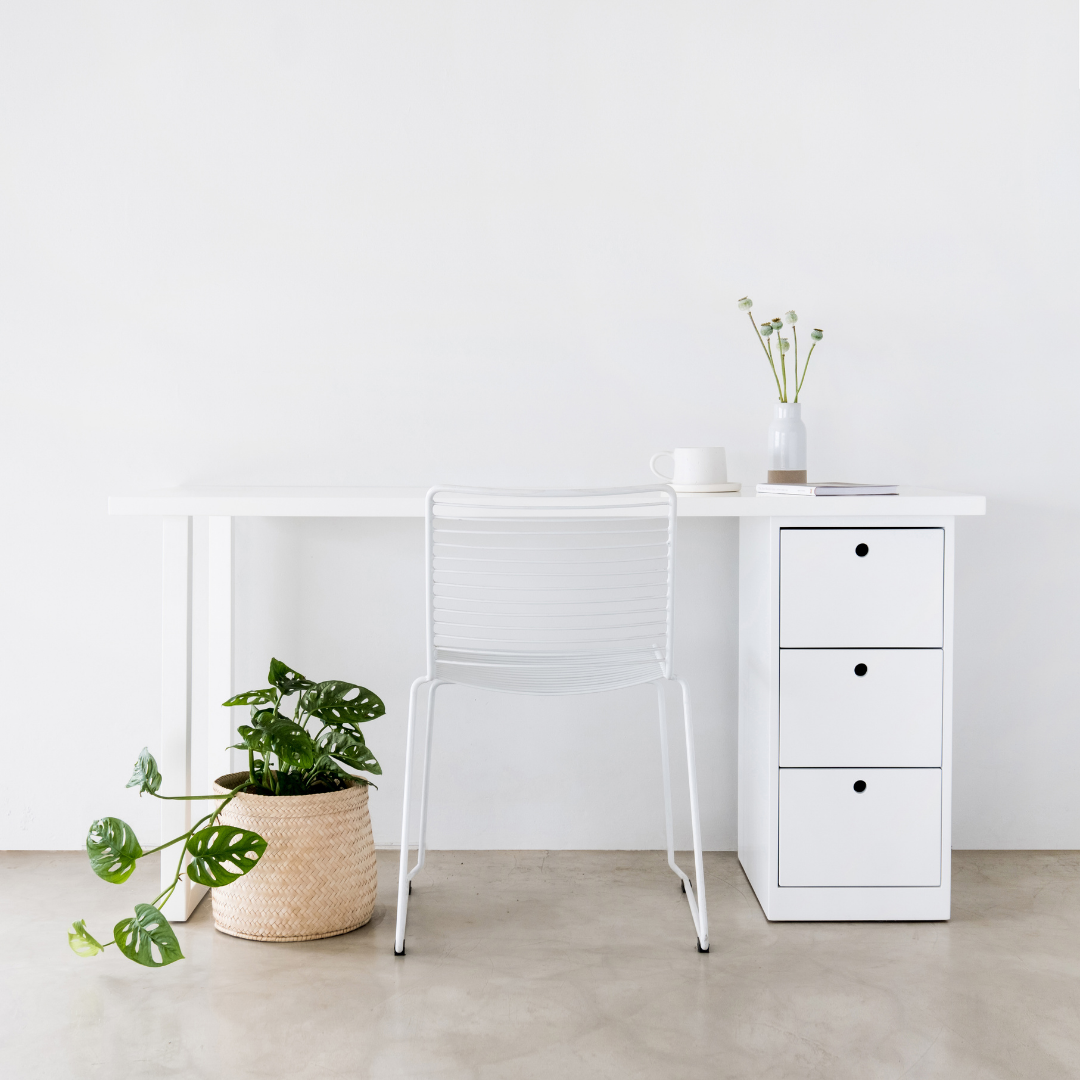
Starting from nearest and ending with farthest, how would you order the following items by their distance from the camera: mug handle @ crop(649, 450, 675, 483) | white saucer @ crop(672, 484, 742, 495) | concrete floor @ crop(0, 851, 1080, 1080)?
concrete floor @ crop(0, 851, 1080, 1080) < white saucer @ crop(672, 484, 742, 495) < mug handle @ crop(649, 450, 675, 483)

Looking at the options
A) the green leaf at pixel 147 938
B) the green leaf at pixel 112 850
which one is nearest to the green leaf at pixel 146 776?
the green leaf at pixel 112 850

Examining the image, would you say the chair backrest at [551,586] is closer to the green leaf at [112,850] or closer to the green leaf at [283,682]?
the green leaf at [283,682]

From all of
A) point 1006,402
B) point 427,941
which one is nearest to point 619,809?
point 427,941

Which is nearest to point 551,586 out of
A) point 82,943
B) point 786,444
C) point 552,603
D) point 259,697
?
point 552,603

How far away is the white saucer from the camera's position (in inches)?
84.6

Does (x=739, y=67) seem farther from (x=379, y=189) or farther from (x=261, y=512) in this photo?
(x=261, y=512)

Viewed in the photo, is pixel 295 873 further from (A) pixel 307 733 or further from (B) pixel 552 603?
Result: (B) pixel 552 603

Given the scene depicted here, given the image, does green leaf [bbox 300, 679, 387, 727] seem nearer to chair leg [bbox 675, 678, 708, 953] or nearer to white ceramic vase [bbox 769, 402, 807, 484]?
chair leg [bbox 675, 678, 708, 953]

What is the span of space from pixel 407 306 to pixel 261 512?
28.3 inches

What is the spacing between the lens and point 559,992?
5.80 ft

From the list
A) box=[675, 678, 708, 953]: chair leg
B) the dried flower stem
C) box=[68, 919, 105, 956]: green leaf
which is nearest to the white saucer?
the dried flower stem

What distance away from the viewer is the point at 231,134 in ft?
7.89

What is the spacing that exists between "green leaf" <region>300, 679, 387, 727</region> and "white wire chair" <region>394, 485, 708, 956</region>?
0.12 m

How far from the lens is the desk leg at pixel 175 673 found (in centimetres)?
201
